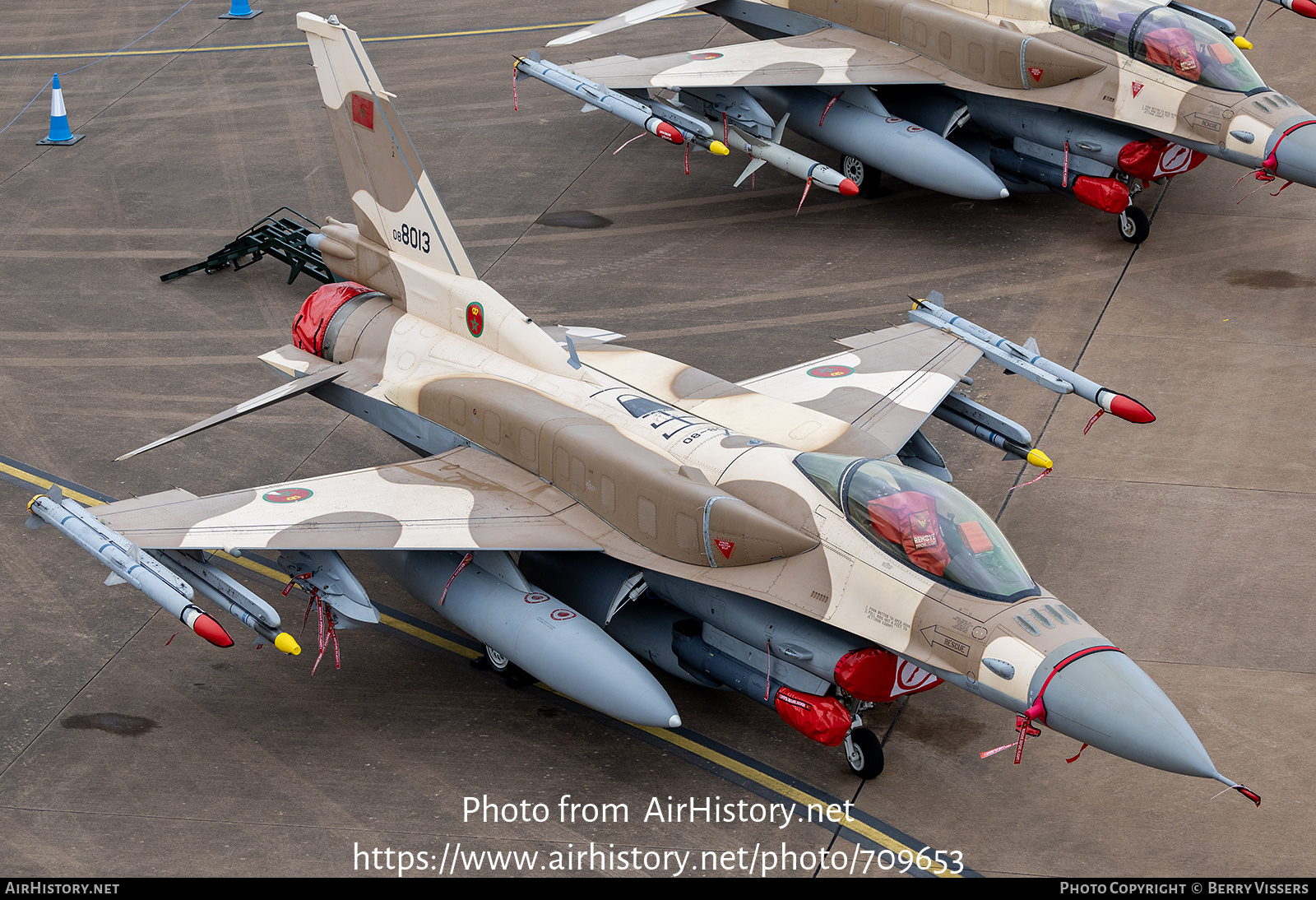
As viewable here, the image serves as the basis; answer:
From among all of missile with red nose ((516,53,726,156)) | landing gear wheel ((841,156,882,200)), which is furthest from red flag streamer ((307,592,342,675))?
landing gear wheel ((841,156,882,200))

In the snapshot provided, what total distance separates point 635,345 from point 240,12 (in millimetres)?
16992

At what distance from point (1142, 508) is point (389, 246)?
913 centimetres

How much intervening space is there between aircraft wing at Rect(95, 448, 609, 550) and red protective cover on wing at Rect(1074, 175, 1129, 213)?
1105 cm

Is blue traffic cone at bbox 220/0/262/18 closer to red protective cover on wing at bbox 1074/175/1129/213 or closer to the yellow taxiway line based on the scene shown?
the yellow taxiway line

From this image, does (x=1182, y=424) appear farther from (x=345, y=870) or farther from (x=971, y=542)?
(x=345, y=870)

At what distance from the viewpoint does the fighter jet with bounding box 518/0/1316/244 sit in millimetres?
A: 20219

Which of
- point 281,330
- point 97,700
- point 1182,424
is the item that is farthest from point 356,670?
point 1182,424

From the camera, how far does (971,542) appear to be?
12000 mm

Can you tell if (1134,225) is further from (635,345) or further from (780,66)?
(635,345)

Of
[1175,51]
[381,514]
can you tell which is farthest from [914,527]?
[1175,51]

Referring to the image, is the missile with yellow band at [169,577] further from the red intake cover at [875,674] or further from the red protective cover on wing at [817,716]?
the red intake cover at [875,674]

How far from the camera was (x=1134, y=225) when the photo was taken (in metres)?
21.9

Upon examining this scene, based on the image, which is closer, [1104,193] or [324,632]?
[324,632]

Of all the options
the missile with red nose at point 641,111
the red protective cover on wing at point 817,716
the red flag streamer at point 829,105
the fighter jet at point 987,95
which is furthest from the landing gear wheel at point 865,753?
the red flag streamer at point 829,105
